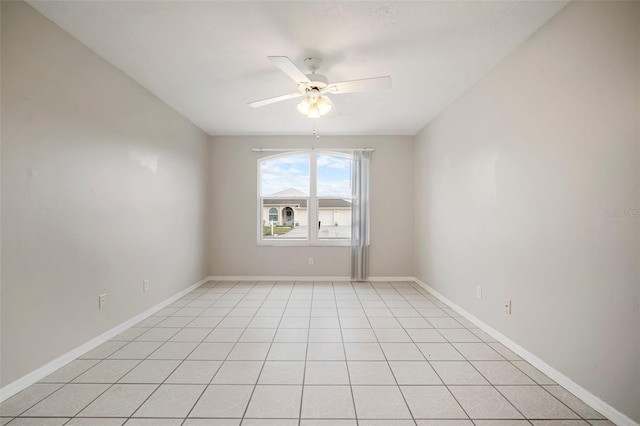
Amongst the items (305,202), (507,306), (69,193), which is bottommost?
(507,306)

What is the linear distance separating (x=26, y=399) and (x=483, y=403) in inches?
109

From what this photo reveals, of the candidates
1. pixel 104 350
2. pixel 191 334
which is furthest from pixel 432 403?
pixel 104 350

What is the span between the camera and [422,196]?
14.8 ft

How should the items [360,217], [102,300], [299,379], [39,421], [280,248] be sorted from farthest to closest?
[280,248] → [360,217] → [102,300] → [299,379] → [39,421]

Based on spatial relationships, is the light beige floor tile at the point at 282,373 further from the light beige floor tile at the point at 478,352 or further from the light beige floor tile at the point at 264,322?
the light beige floor tile at the point at 478,352

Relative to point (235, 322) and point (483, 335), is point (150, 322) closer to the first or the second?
point (235, 322)

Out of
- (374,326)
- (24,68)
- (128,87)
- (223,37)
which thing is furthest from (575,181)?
(128,87)

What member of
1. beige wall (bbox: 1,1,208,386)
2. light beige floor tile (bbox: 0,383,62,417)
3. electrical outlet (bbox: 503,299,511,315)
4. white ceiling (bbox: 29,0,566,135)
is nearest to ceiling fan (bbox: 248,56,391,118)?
white ceiling (bbox: 29,0,566,135)

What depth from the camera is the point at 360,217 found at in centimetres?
480

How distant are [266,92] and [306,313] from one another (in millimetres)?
2532

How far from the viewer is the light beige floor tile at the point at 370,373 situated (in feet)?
6.40

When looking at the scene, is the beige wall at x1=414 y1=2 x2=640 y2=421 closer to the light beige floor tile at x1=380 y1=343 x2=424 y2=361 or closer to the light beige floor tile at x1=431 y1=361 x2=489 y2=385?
the light beige floor tile at x1=431 y1=361 x2=489 y2=385

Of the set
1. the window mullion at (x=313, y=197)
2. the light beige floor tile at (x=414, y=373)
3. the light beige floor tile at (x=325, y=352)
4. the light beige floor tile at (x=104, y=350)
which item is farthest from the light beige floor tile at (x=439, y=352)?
the window mullion at (x=313, y=197)

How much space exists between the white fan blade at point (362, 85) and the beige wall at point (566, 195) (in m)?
1.09
